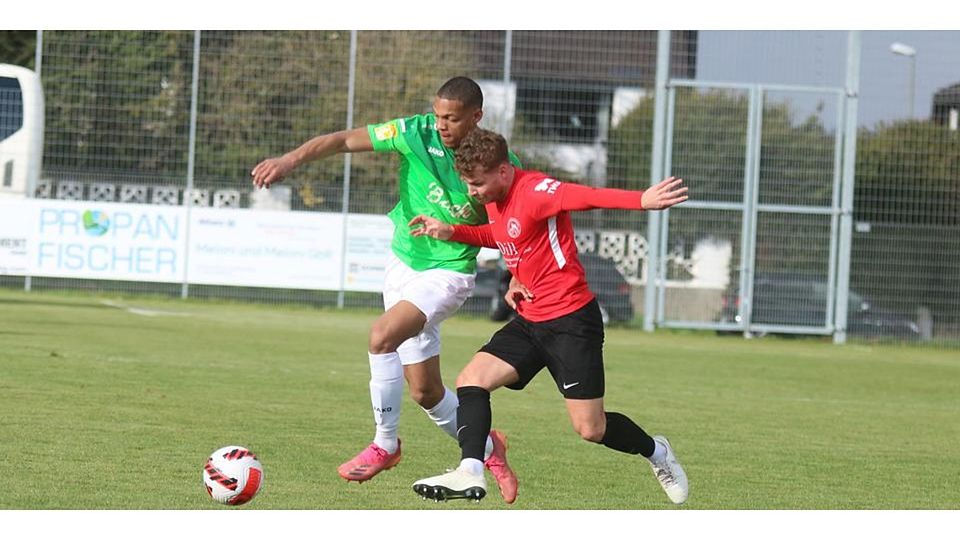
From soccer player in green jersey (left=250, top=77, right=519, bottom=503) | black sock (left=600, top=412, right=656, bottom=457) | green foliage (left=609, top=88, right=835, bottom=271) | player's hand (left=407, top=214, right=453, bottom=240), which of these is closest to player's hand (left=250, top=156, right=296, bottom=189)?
soccer player in green jersey (left=250, top=77, right=519, bottom=503)

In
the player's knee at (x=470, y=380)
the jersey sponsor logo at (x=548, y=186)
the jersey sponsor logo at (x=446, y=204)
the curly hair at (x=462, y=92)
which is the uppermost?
the curly hair at (x=462, y=92)

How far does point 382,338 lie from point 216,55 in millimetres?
19205

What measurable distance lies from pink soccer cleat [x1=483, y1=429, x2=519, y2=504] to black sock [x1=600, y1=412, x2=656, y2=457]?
0.50 meters

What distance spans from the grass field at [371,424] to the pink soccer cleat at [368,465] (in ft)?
0.25

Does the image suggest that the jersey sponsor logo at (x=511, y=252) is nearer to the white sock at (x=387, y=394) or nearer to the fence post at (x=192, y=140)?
the white sock at (x=387, y=394)

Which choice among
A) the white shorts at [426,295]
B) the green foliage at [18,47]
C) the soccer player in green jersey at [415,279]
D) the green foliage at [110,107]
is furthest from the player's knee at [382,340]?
the green foliage at [18,47]

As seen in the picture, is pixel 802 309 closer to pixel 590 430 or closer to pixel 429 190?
pixel 429 190

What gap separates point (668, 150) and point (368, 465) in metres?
18.3

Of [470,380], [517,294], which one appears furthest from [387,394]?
[517,294]

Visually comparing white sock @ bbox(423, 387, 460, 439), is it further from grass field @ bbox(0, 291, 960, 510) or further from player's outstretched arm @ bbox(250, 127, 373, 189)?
player's outstretched arm @ bbox(250, 127, 373, 189)

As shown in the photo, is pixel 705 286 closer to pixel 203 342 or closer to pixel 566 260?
pixel 203 342

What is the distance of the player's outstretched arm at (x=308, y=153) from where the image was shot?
24.0 ft

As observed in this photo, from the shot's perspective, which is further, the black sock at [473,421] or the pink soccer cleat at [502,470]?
the pink soccer cleat at [502,470]

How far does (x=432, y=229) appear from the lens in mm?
7445
